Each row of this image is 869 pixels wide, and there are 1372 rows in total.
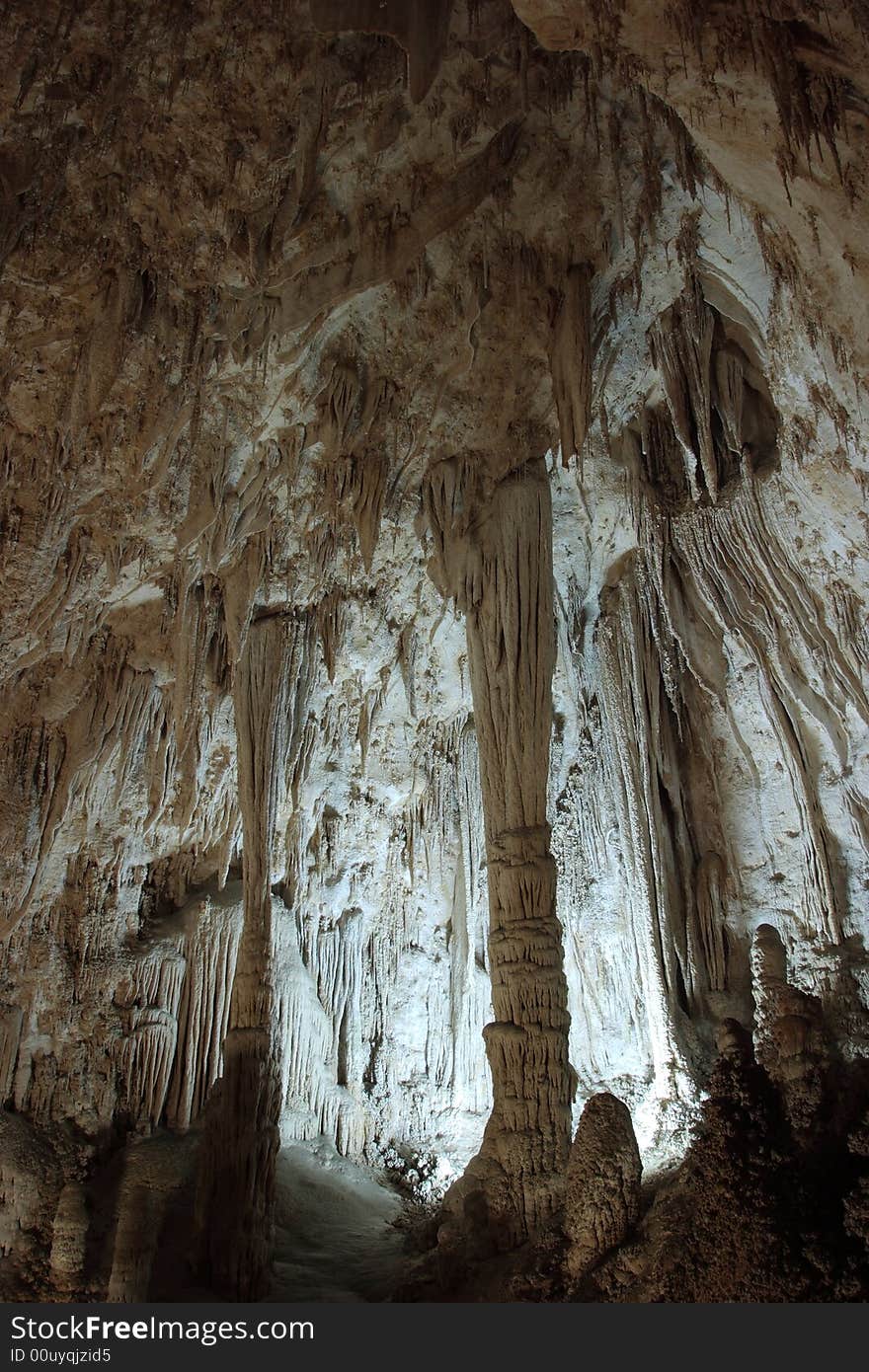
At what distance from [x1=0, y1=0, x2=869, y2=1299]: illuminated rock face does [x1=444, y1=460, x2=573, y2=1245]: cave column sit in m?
0.03

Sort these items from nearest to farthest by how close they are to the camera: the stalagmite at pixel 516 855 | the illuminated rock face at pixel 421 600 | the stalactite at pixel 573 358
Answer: the illuminated rock face at pixel 421 600 → the stalagmite at pixel 516 855 → the stalactite at pixel 573 358

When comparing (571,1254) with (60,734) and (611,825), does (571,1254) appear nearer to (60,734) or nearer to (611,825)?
(611,825)

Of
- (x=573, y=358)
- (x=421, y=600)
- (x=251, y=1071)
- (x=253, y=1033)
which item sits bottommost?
(x=251, y=1071)

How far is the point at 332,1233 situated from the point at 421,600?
224 inches

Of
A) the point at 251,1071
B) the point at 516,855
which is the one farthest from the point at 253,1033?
the point at 516,855

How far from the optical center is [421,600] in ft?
30.3

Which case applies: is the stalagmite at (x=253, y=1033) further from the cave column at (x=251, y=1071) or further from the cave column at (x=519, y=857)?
the cave column at (x=519, y=857)

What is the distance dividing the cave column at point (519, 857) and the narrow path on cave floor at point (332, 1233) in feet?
4.94

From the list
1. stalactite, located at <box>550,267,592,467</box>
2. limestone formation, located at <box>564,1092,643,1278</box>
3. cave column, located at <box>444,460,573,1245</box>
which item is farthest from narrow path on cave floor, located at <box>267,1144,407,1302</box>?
stalactite, located at <box>550,267,592,467</box>

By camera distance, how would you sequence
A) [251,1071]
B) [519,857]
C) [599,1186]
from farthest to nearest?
[251,1071] < [519,857] < [599,1186]

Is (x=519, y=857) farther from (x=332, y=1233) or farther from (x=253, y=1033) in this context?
(x=332, y=1233)

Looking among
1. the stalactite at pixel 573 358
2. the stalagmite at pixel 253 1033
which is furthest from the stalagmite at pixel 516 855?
the stalagmite at pixel 253 1033

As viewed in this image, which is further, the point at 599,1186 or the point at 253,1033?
the point at 253,1033

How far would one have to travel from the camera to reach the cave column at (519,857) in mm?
5781
